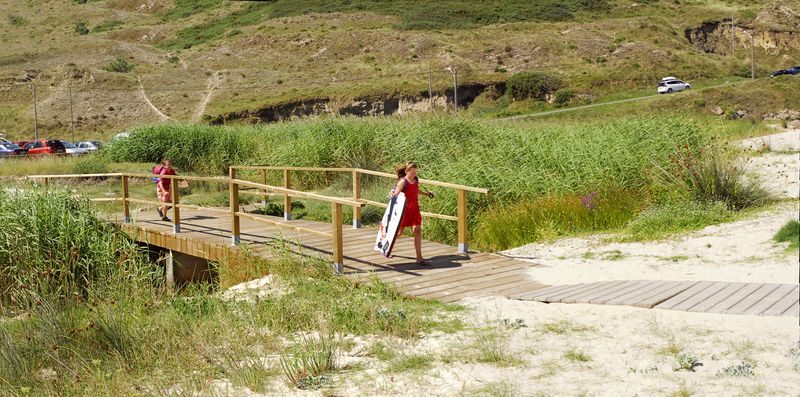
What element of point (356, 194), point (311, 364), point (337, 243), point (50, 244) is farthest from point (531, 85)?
point (311, 364)

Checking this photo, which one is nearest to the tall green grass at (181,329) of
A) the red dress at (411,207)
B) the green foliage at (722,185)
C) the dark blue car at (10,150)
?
the red dress at (411,207)

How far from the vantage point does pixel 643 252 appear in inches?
437

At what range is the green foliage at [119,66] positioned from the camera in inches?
3004

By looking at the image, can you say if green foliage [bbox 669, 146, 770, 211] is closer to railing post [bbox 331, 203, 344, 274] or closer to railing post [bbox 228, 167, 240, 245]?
railing post [bbox 331, 203, 344, 274]

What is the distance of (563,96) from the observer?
61.6 m

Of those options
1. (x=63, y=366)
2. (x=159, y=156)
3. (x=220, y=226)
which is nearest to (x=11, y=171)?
(x=159, y=156)

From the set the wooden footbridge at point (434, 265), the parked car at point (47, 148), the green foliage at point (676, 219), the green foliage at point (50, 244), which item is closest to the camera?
the wooden footbridge at point (434, 265)

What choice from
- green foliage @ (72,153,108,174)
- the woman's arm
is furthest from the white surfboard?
green foliage @ (72,153,108,174)

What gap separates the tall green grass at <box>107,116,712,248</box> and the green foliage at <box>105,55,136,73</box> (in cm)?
5405

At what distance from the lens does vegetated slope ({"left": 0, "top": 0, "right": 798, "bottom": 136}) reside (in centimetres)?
6588

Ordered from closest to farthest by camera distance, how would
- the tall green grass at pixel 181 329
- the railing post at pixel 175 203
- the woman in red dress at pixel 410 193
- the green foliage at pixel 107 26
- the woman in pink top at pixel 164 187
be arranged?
the tall green grass at pixel 181 329, the woman in red dress at pixel 410 193, the railing post at pixel 175 203, the woman in pink top at pixel 164 187, the green foliage at pixel 107 26

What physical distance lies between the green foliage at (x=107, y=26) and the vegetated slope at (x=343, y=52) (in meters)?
0.25

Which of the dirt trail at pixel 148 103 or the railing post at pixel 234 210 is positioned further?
the dirt trail at pixel 148 103

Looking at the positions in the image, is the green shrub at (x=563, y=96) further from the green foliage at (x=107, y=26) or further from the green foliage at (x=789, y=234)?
the green foliage at (x=107, y=26)
